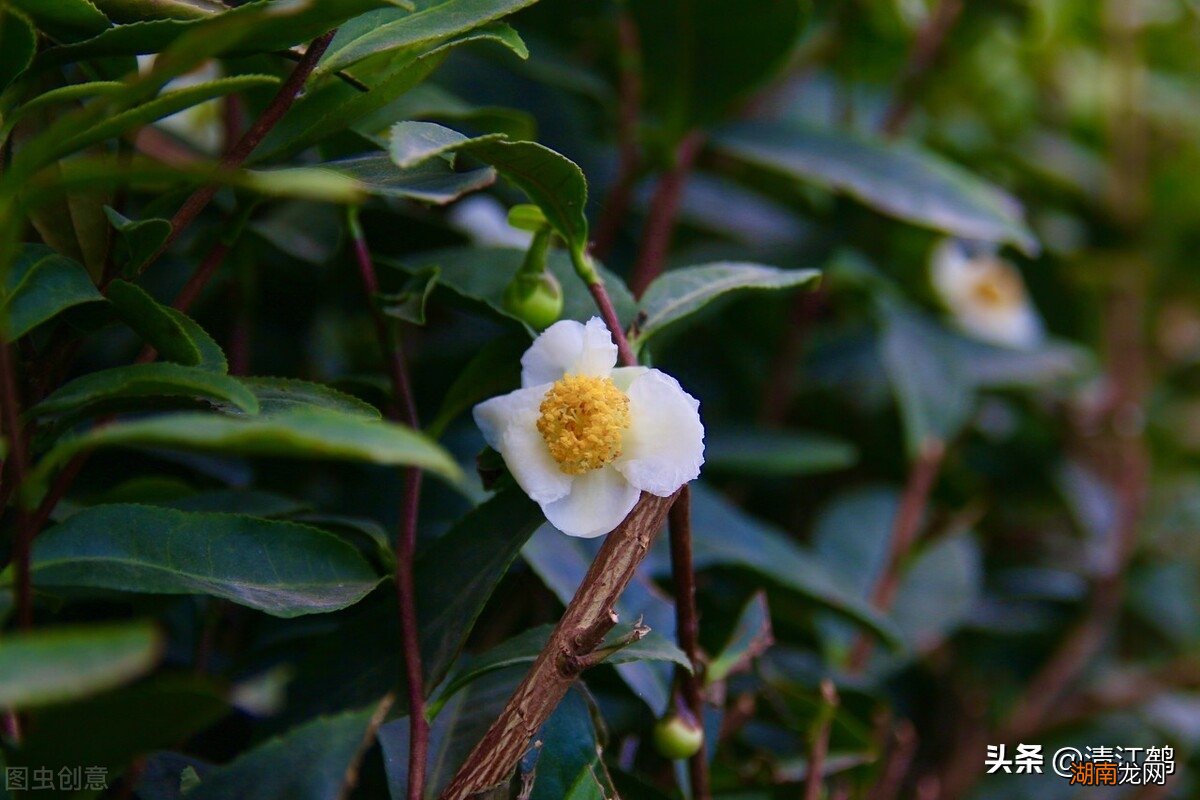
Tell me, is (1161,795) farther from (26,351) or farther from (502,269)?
(26,351)

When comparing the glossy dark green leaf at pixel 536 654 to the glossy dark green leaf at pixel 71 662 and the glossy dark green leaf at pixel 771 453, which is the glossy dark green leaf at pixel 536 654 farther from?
the glossy dark green leaf at pixel 771 453

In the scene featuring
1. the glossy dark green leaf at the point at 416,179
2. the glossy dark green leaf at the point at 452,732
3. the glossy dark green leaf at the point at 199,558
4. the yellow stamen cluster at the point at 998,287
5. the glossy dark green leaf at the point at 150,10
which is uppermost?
the glossy dark green leaf at the point at 150,10

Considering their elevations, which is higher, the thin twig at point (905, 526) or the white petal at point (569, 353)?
the white petal at point (569, 353)

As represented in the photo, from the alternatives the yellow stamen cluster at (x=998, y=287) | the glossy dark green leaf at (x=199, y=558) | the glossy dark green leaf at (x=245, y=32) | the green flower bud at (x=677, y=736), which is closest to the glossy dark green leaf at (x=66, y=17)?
the glossy dark green leaf at (x=245, y=32)

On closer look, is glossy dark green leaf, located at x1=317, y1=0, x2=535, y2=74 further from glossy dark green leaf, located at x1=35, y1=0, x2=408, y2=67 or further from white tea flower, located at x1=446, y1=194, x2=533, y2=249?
white tea flower, located at x1=446, y1=194, x2=533, y2=249

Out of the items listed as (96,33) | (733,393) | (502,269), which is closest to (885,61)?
(733,393)

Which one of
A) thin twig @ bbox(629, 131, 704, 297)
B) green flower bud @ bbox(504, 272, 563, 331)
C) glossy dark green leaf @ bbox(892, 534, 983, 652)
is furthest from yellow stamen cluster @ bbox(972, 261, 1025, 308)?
green flower bud @ bbox(504, 272, 563, 331)
